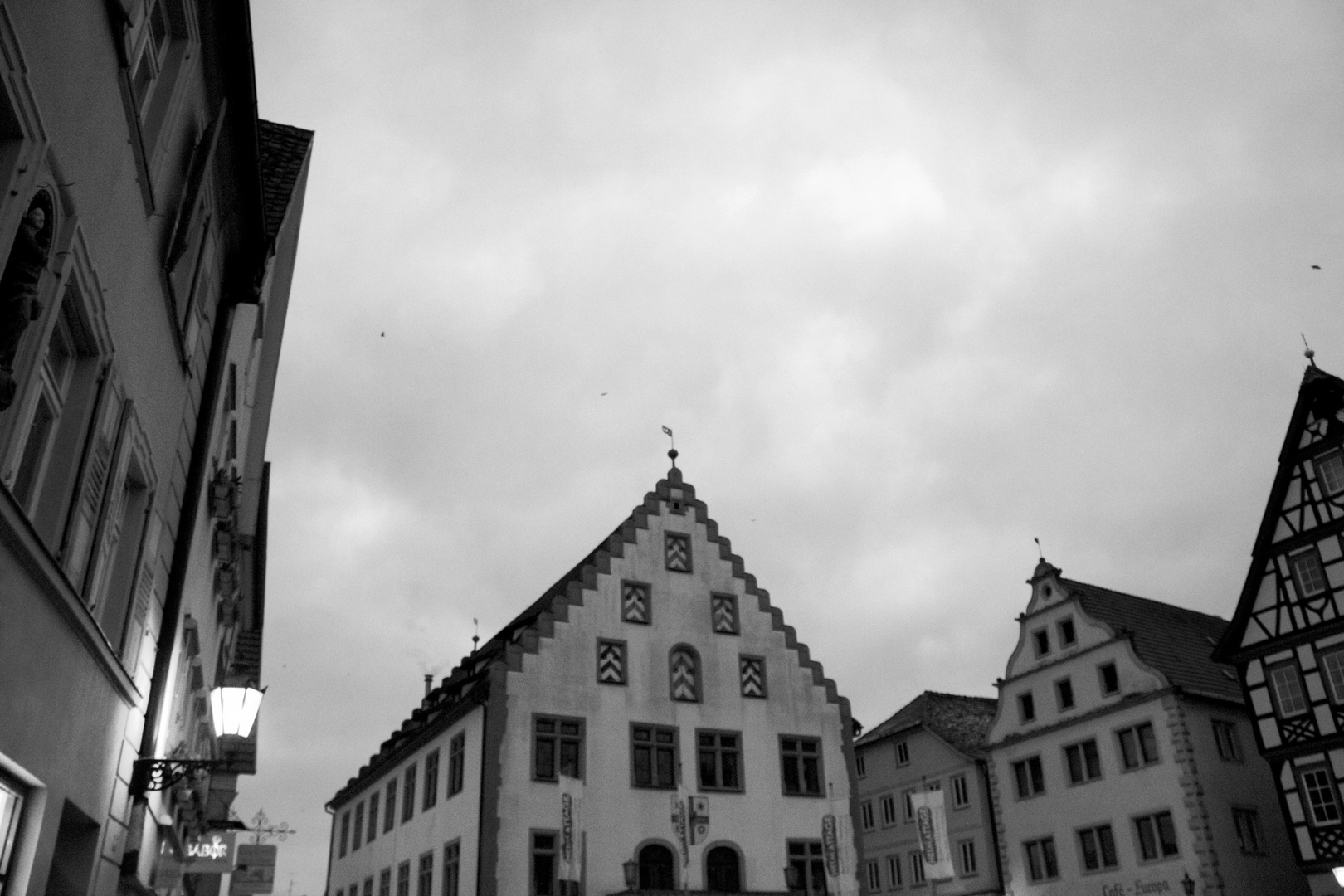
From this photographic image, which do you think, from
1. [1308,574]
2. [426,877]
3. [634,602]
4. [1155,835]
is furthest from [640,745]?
[1308,574]

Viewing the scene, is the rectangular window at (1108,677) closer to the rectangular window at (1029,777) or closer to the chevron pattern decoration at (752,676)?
the rectangular window at (1029,777)

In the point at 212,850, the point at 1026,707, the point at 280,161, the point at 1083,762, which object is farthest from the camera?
the point at 1026,707

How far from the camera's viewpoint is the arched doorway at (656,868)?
33.8 metres

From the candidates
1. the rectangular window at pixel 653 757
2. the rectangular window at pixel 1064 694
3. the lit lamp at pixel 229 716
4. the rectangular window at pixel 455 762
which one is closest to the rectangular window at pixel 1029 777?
the rectangular window at pixel 1064 694

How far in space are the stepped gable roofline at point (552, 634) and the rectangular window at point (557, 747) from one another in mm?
2033

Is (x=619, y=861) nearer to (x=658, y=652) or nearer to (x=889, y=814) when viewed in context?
(x=658, y=652)

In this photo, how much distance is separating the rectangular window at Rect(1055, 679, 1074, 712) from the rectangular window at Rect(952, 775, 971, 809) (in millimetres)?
7757

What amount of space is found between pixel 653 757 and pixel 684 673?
3.19 m

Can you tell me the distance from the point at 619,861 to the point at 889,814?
82.8 feet

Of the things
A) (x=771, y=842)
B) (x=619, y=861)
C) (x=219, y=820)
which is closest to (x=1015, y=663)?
(x=771, y=842)

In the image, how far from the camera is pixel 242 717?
41.7 ft

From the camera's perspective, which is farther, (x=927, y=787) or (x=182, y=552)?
(x=927, y=787)

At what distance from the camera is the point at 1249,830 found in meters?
38.9

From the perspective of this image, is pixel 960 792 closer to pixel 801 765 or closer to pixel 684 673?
pixel 801 765
